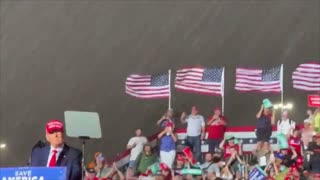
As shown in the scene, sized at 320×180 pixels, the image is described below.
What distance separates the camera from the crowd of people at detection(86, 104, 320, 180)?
14.6m

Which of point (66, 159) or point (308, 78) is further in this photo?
point (308, 78)

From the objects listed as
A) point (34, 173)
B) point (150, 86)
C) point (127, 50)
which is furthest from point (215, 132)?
point (34, 173)

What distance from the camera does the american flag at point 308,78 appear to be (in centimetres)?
1789

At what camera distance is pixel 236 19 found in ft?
74.2

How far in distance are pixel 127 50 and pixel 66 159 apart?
17.6 meters

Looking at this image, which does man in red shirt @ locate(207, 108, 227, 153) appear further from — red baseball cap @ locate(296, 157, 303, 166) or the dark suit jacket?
the dark suit jacket

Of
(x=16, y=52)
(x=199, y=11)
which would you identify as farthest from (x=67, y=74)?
(x=199, y=11)

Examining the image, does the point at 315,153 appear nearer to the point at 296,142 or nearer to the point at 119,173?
the point at 296,142

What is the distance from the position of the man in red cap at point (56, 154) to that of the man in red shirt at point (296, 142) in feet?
30.4

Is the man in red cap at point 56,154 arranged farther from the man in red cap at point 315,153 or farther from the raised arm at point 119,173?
the raised arm at point 119,173

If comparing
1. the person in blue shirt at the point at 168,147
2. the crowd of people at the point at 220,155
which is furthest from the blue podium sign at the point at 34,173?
the person in blue shirt at the point at 168,147

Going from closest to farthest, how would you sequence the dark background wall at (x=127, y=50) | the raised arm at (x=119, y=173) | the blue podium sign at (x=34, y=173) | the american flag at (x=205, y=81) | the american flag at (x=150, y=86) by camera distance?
1. the blue podium sign at (x=34, y=173)
2. the raised arm at (x=119, y=173)
3. the american flag at (x=205, y=81)
4. the american flag at (x=150, y=86)
5. the dark background wall at (x=127, y=50)

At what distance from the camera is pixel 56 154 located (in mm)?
6812

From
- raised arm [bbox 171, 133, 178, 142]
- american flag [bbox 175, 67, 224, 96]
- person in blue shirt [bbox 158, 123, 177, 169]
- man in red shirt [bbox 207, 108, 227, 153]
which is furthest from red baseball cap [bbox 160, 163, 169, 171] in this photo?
american flag [bbox 175, 67, 224, 96]
